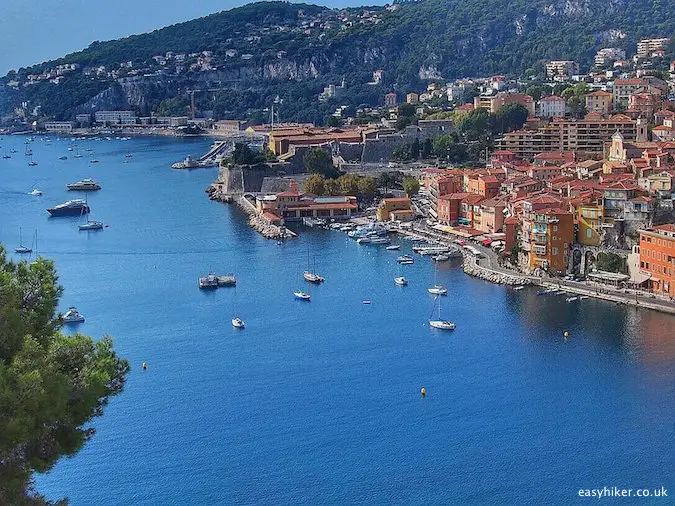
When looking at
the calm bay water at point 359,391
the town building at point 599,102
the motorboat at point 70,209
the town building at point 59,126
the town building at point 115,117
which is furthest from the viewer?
the town building at point 115,117

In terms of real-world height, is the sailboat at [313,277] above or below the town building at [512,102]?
below

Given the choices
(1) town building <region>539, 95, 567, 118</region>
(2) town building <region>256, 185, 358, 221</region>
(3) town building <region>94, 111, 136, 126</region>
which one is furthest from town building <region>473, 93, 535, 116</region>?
(3) town building <region>94, 111, 136, 126</region>

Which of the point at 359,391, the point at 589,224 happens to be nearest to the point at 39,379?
the point at 359,391

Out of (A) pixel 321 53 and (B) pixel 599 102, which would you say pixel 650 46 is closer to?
(B) pixel 599 102

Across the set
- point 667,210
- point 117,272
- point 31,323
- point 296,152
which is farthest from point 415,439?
point 296,152

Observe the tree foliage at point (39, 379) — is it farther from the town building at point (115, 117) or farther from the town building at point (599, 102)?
the town building at point (115, 117)

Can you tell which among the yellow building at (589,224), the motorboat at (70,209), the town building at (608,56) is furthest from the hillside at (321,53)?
the yellow building at (589,224)
